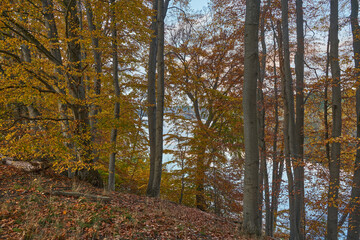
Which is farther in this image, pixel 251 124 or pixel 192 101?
pixel 192 101

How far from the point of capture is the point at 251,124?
4.88 metres

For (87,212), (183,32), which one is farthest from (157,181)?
(183,32)

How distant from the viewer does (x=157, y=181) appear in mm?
8414

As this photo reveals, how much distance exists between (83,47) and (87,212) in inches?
193

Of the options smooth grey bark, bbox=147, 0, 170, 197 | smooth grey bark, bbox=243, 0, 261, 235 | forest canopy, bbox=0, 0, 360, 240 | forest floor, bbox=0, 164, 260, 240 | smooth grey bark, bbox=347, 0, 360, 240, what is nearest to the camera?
forest floor, bbox=0, 164, 260, 240

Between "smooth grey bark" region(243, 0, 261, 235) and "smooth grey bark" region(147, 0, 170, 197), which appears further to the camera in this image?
"smooth grey bark" region(147, 0, 170, 197)

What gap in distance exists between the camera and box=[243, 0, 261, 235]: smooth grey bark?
4844mm

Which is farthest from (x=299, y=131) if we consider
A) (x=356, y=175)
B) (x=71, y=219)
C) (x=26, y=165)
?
(x=26, y=165)

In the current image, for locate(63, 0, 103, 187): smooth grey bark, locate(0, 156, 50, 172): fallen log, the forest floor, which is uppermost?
locate(63, 0, 103, 187): smooth grey bark

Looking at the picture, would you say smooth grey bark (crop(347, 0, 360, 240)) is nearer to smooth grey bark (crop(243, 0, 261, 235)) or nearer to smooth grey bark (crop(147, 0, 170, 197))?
smooth grey bark (crop(243, 0, 261, 235))

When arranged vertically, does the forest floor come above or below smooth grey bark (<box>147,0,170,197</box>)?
below

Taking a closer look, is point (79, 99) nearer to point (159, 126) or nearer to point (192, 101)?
point (159, 126)

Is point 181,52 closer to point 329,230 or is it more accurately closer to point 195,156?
point 195,156

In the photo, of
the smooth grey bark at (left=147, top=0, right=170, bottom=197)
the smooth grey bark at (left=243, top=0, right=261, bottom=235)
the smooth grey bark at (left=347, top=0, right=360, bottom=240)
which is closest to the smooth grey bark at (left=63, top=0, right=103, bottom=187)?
the smooth grey bark at (left=147, top=0, right=170, bottom=197)
